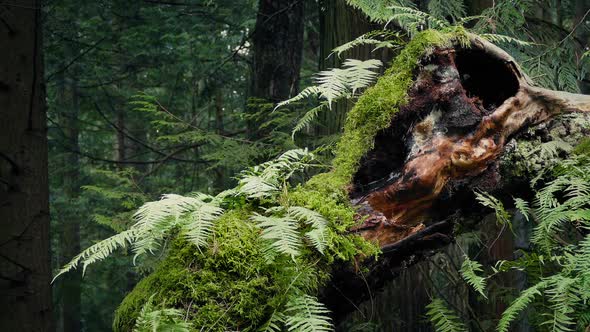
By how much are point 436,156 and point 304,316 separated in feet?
4.20

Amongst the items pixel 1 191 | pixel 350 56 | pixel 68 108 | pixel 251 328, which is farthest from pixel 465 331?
pixel 68 108

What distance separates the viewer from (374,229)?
2.65 m

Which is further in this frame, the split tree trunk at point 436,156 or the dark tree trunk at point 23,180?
the dark tree trunk at point 23,180

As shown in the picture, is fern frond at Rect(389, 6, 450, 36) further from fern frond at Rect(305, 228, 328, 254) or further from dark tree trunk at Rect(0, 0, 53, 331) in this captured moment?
dark tree trunk at Rect(0, 0, 53, 331)

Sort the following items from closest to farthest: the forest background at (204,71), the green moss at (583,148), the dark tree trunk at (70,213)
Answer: the green moss at (583,148)
the forest background at (204,71)
the dark tree trunk at (70,213)

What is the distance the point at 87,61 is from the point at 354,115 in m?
10.5

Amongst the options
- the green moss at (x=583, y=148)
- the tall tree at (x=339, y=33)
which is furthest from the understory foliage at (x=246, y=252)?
the tall tree at (x=339, y=33)

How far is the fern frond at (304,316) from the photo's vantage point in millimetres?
2088

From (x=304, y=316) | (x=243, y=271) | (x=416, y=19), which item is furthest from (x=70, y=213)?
(x=304, y=316)

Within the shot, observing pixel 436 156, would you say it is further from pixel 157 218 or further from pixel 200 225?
Result: pixel 157 218

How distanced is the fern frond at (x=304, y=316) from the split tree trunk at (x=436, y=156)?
357 mm

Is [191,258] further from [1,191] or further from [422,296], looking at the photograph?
[422,296]

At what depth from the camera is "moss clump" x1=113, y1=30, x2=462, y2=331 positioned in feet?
7.29

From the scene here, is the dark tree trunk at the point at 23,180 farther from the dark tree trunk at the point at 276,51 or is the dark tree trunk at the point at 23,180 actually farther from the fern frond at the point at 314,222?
the fern frond at the point at 314,222
